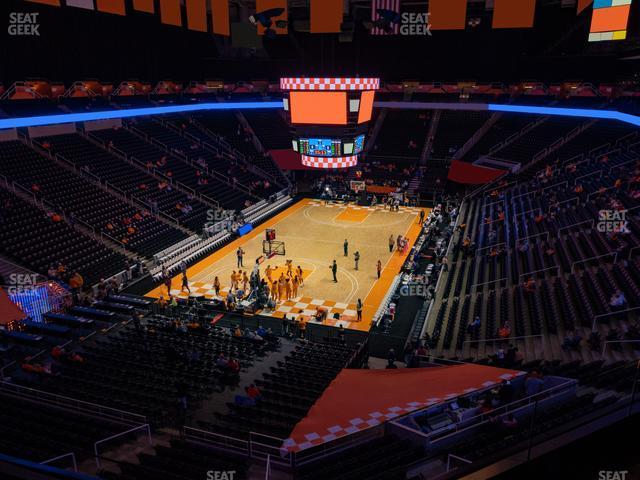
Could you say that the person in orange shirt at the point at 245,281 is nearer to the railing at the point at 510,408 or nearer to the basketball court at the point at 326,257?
the basketball court at the point at 326,257

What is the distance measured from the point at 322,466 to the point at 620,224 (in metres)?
17.5

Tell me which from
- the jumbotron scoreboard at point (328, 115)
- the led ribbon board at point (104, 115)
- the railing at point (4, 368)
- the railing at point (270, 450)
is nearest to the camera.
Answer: the railing at point (270, 450)

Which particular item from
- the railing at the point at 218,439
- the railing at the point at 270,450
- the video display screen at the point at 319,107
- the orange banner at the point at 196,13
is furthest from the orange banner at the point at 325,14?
the railing at the point at 270,450

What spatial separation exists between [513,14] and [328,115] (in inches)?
485

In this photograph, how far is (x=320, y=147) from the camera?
20.1m

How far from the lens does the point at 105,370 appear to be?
43.0 feet

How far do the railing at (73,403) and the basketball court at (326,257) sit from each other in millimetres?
9927

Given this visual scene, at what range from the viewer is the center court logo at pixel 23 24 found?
→ 2575cm

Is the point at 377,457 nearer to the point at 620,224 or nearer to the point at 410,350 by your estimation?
the point at 410,350

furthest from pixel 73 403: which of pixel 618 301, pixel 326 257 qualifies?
pixel 326 257

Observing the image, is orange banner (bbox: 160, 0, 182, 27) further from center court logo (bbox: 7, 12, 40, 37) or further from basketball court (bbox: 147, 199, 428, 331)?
basketball court (bbox: 147, 199, 428, 331)

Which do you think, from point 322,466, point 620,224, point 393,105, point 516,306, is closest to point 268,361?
point 322,466

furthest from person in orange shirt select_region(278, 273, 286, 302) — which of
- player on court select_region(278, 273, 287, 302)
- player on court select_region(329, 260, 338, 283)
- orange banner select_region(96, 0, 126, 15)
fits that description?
orange banner select_region(96, 0, 126, 15)

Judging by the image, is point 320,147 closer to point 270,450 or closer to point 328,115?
point 328,115
